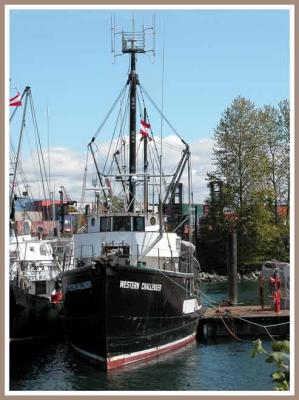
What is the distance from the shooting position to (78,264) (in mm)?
32531

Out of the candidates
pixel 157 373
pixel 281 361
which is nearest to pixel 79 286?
pixel 157 373

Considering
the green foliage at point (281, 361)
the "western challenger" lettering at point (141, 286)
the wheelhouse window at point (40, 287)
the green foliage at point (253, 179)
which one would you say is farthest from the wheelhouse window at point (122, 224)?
the green foliage at point (253, 179)

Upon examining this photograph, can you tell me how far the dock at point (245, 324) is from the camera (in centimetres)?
3469

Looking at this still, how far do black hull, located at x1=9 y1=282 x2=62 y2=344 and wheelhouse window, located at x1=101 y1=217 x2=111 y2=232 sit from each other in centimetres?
574

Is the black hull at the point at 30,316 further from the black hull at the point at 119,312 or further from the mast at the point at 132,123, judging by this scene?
the mast at the point at 132,123

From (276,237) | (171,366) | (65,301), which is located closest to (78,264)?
(65,301)

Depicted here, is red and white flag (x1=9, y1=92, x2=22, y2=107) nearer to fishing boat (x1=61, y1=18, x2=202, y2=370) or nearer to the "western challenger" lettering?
fishing boat (x1=61, y1=18, x2=202, y2=370)

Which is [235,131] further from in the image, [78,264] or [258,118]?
[78,264]

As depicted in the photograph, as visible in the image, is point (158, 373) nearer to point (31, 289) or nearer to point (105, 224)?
point (105, 224)

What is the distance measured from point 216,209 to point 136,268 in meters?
56.5

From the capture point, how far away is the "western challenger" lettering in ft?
90.0

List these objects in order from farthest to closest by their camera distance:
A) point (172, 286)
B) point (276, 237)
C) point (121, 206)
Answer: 1. point (276, 237)
2. point (121, 206)
3. point (172, 286)

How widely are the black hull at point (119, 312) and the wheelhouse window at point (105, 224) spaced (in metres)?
2.94

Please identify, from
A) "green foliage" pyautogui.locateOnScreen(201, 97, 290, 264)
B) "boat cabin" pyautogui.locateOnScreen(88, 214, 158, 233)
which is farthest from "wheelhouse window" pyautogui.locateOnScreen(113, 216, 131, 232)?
"green foliage" pyautogui.locateOnScreen(201, 97, 290, 264)
